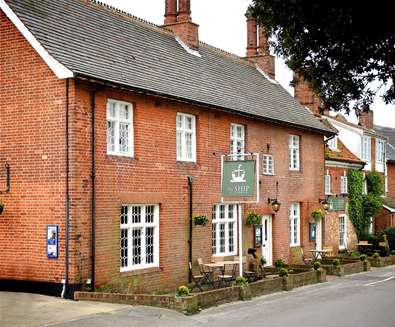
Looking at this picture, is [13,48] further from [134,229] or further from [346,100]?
[346,100]

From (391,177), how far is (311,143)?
18844mm

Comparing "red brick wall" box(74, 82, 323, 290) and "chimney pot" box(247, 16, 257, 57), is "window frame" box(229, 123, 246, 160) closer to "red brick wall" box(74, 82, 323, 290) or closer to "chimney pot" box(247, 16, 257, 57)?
"red brick wall" box(74, 82, 323, 290)

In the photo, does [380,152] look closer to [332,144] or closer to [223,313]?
[332,144]

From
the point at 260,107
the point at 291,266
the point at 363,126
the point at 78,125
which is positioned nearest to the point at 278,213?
the point at 291,266

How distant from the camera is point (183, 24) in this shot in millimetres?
28141

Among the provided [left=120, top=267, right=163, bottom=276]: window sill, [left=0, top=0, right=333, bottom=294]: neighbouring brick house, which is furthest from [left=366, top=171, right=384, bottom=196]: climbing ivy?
[left=120, top=267, right=163, bottom=276]: window sill

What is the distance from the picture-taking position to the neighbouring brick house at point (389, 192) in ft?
142

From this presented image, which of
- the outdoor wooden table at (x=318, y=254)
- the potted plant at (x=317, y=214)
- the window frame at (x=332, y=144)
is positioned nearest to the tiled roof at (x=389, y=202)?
the window frame at (x=332, y=144)

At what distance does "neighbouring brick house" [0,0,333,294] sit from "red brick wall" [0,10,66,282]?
34mm

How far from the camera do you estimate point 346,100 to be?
1477cm

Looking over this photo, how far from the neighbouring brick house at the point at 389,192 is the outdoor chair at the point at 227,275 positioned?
20720 millimetres

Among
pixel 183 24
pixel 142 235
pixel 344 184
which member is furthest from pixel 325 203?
pixel 142 235

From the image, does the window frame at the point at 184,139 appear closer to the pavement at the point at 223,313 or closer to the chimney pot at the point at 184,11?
the pavement at the point at 223,313

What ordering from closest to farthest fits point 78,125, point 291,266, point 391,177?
point 78,125 < point 291,266 < point 391,177
